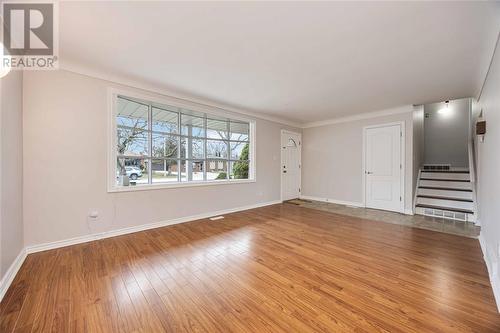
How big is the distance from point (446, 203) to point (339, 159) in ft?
7.74

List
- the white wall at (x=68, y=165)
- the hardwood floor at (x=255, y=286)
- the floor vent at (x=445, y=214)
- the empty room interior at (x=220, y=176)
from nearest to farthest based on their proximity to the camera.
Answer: the hardwood floor at (x=255, y=286) < the empty room interior at (x=220, y=176) < the white wall at (x=68, y=165) < the floor vent at (x=445, y=214)

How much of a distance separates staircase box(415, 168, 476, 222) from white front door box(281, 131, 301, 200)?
2.94m

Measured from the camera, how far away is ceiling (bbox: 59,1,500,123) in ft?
5.69

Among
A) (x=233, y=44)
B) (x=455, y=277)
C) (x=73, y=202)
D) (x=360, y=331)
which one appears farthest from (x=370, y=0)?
(x=73, y=202)

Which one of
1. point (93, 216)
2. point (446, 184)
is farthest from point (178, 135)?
point (446, 184)

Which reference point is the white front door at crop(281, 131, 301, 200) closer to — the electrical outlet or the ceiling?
the ceiling

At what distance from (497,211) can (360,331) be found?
174cm

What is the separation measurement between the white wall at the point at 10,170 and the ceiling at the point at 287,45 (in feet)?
2.44

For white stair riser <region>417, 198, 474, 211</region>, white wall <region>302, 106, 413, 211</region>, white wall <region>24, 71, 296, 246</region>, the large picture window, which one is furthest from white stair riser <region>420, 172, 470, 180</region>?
white wall <region>24, 71, 296, 246</region>

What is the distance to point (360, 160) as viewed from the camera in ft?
17.1

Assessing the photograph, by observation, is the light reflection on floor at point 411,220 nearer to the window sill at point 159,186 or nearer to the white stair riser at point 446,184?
the white stair riser at point 446,184

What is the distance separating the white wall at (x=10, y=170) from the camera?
5.82 ft

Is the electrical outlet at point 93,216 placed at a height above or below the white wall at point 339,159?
below

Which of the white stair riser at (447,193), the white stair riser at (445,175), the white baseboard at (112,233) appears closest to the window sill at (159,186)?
the white baseboard at (112,233)
